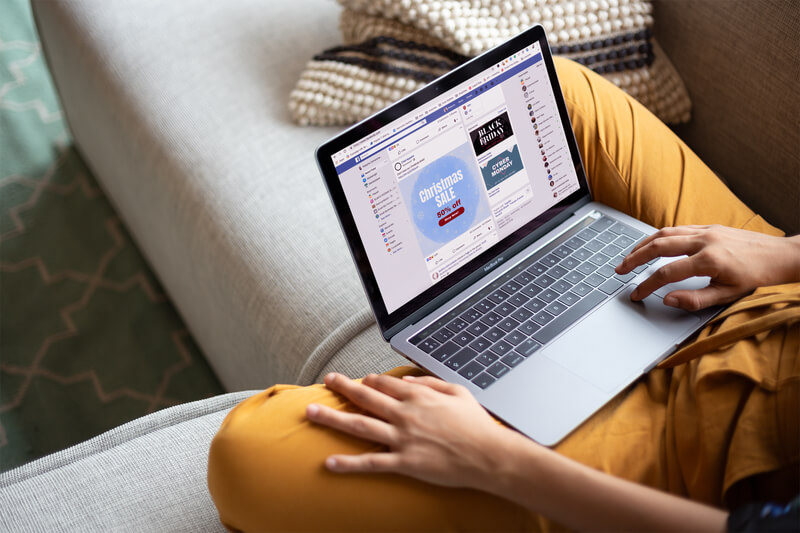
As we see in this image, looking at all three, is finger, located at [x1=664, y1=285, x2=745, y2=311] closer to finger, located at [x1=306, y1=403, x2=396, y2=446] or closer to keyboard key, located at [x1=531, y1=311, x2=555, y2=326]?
keyboard key, located at [x1=531, y1=311, x2=555, y2=326]

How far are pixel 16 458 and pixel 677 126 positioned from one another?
143 centimetres

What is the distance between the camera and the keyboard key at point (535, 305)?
87cm

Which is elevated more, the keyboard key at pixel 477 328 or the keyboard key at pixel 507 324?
the keyboard key at pixel 477 328

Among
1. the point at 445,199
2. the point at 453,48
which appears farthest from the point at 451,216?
the point at 453,48

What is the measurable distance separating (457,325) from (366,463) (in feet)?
0.86

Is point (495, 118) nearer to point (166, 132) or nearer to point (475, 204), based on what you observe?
point (475, 204)

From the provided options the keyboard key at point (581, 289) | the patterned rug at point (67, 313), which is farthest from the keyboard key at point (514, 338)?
the patterned rug at point (67, 313)

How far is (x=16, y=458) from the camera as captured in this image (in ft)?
4.25

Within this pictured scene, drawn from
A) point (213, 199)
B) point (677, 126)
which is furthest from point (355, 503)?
point (677, 126)

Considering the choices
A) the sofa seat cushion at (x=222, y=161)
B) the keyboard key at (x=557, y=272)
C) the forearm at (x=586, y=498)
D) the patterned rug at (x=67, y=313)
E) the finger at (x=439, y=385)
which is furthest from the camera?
the patterned rug at (x=67, y=313)

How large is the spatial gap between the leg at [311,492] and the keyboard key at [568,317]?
243 millimetres

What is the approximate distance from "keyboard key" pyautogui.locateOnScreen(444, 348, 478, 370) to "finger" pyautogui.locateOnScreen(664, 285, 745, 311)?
25 centimetres

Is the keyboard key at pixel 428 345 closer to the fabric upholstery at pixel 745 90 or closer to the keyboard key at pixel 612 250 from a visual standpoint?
the keyboard key at pixel 612 250

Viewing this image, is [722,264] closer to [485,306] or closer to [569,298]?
[569,298]
